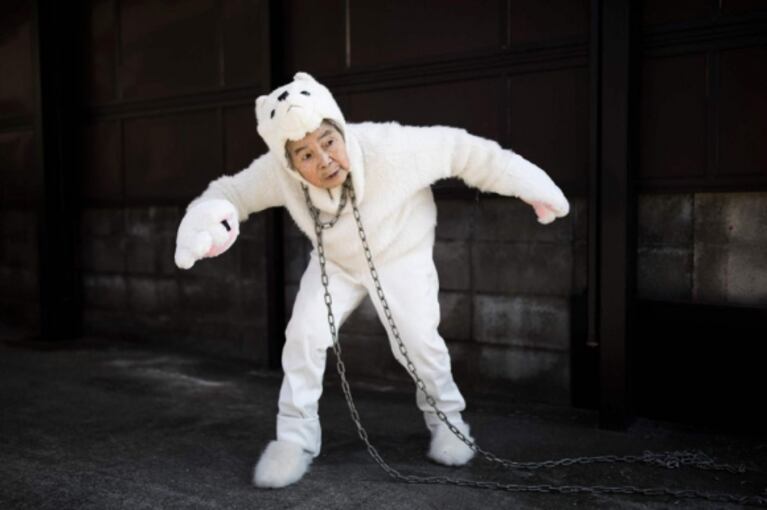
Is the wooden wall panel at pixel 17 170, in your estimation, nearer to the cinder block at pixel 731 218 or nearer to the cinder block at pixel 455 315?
the cinder block at pixel 455 315

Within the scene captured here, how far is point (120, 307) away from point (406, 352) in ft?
12.3

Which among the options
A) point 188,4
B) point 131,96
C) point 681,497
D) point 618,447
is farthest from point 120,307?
point 681,497

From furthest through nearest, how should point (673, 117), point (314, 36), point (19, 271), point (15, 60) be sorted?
point (19, 271) < point (15, 60) < point (314, 36) < point (673, 117)

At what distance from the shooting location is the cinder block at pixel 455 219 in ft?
14.5

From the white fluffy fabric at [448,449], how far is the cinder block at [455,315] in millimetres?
1141

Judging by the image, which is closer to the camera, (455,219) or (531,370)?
(531,370)

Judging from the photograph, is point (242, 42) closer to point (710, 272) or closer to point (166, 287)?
point (166, 287)

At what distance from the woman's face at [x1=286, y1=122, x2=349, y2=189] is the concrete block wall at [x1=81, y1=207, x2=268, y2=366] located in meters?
2.18

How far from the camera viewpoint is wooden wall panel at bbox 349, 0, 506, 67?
4.28m

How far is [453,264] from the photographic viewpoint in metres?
4.50

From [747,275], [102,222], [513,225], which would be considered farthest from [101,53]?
[747,275]

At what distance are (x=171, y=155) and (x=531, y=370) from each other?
3.21 meters

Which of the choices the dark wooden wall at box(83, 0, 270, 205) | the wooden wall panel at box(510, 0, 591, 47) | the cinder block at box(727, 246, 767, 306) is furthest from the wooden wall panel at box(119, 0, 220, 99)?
the cinder block at box(727, 246, 767, 306)

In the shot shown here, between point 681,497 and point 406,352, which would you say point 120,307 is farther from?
point 681,497
